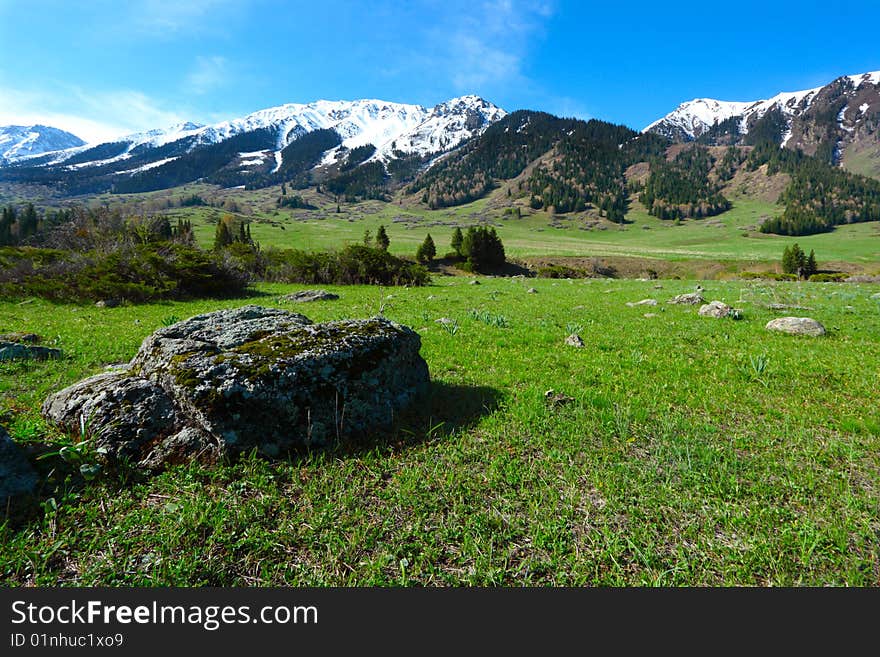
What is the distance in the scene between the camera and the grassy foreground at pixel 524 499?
3.00 metres

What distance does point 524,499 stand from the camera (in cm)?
396

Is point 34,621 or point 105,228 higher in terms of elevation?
point 105,228

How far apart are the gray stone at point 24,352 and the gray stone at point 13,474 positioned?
6224mm

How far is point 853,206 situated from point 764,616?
29748 cm

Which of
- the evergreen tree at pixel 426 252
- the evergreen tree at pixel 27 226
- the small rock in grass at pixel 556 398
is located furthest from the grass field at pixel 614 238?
the small rock in grass at pixel 556 398

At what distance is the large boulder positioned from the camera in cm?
432

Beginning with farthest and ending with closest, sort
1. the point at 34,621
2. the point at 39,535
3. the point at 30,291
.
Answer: the point at 30,291
the point at 39,535
the point at 34,621

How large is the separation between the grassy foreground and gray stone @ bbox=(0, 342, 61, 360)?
592mm

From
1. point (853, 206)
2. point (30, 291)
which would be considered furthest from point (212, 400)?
point (853, 206)

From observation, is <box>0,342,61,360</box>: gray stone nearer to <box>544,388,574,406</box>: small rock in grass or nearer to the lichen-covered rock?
the lichen-covered rock

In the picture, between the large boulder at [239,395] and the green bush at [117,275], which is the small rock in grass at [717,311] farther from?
the green bush at [117,275]

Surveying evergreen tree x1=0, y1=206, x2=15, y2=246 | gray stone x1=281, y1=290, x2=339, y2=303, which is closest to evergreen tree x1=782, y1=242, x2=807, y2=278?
gray stone x1=281, y1=290, x2=339, y2=303

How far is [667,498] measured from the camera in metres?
3.90

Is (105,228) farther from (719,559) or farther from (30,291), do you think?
(719,559)
